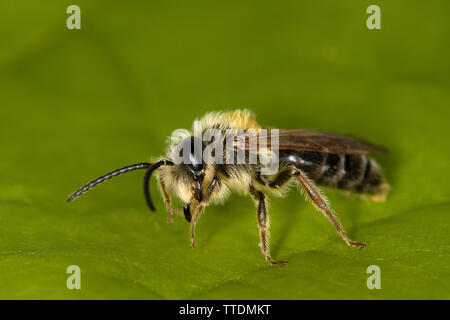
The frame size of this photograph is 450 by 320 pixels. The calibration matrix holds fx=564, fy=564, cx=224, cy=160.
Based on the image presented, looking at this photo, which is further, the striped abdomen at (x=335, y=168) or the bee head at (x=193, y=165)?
the striped abdomen at (x=335, y=168)

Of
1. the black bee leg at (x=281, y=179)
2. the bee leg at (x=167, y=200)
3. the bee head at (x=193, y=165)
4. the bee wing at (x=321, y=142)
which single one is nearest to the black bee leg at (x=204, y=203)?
the bee head at (x=193, y=165)

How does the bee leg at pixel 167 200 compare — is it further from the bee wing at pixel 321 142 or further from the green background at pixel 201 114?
the bee wing at pixel 321 142

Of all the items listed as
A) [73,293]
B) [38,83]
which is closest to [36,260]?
[73,293]

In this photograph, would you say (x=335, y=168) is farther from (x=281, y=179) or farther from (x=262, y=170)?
(x=262, y=170)

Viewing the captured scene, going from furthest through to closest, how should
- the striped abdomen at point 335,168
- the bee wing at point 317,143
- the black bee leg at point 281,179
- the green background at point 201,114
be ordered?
the striped abdomen at point 335,168
the black bee leg at point 281,179
the bee wing at point 317,143
the green background at point 201,114

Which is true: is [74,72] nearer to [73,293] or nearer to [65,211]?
[65,211]

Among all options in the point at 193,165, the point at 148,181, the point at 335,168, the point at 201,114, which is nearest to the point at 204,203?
the point at 193,165

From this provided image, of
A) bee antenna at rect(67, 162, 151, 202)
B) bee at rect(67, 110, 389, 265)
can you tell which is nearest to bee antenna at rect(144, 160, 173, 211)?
bee at rect(67, 110, 389, 265)
